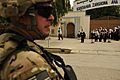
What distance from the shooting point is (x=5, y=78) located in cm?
169

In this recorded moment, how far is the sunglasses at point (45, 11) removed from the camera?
1882 mm

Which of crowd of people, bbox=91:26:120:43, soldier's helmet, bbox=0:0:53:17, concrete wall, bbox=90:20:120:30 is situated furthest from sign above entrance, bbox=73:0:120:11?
soldier's helmet, bbox=0:0:53:17

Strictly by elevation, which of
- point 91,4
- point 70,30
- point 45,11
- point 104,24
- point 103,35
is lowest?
point 70,30

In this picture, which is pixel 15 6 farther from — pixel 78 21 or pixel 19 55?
pixel 78 21

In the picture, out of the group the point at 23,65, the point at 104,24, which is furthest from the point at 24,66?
the point at 104,24

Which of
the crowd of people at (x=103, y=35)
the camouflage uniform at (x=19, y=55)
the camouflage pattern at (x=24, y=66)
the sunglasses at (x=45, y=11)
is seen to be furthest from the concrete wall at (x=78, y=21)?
the camouflage pattern at (x=24, y=66)

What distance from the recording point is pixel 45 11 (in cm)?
192

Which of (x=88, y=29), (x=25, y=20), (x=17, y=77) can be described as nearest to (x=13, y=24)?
(x=25, y=20)

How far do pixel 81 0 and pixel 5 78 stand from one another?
141 feet

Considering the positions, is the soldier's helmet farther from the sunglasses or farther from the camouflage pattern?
the camouflage pattern

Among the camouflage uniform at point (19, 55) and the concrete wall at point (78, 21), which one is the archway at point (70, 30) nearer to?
the concrete wall at point (78, 21)

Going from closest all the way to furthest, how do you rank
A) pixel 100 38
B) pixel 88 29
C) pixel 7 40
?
1. pixel 7 40
2. pixel 100 38
3. pixel 88 29

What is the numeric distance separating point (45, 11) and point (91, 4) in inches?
1622

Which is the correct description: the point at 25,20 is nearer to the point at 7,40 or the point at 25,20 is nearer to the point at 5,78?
the point at 7,40
